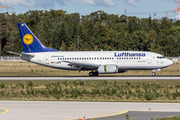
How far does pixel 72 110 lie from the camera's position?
19.3 meters

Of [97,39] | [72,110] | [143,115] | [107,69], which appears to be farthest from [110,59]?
[97,39]

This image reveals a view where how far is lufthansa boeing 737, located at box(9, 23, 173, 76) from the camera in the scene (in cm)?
4675

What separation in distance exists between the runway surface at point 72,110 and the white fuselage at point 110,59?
25.7m

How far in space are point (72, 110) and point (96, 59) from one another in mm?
28754

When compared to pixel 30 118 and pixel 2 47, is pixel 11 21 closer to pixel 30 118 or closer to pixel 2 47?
pixel 2 47

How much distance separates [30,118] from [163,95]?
1551 centimetres

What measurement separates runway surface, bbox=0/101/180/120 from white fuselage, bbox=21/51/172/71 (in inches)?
1011

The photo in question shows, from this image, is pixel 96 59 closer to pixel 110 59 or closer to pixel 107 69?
pixel 110 59

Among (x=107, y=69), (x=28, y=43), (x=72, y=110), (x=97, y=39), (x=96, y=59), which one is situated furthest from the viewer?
(x=97, y=39)

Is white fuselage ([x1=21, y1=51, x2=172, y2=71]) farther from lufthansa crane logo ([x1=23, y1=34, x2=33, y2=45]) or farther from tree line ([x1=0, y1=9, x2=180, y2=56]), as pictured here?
tree line ([x1=0, y1=9, x2=180, y2=56])

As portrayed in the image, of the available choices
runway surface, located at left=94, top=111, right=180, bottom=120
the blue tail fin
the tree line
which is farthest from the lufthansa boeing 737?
the tree line

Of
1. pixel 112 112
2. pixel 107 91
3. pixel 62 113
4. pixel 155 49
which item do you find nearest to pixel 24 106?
pixel 62 113

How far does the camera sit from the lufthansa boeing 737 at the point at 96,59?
4675 cm

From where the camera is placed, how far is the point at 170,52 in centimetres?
12344
